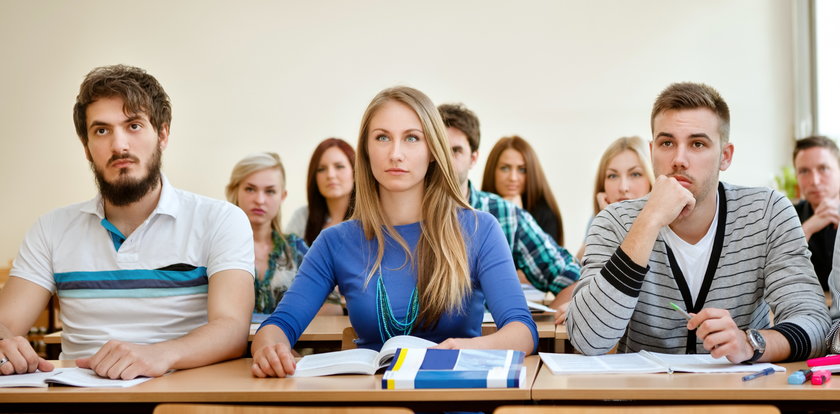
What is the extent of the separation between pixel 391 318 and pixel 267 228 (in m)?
1.86

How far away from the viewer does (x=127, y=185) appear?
2361 millimetres

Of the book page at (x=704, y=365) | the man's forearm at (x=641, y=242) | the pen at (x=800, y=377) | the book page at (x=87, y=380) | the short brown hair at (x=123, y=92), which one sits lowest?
the book page at (x=704, y=365)

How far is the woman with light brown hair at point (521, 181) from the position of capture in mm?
5094

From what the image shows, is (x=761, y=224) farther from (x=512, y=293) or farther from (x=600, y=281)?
(x=512, y=293)

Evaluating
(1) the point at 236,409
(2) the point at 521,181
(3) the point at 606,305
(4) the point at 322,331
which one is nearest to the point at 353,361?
(1) the point at 236,409

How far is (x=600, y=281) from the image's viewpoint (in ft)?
6.86

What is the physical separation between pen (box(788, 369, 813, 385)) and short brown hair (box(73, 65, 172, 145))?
1.78 m

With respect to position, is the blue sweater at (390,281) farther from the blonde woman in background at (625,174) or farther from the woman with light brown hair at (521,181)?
the woman with light brown hair at (521,181)

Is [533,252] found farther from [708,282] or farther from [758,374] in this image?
[758,374]

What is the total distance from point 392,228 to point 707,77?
4908 mm

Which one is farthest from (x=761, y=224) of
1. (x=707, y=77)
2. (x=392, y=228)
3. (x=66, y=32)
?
(x=66, y=32)

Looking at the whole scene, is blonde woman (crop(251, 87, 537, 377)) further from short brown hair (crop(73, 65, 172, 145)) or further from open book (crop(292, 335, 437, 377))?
short brown hair (crop(73, 65, 172, 145))

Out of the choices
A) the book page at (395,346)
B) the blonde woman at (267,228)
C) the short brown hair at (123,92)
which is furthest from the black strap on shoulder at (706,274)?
the blonde woman at (267,228)

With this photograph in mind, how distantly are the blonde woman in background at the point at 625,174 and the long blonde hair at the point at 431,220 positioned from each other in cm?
215
